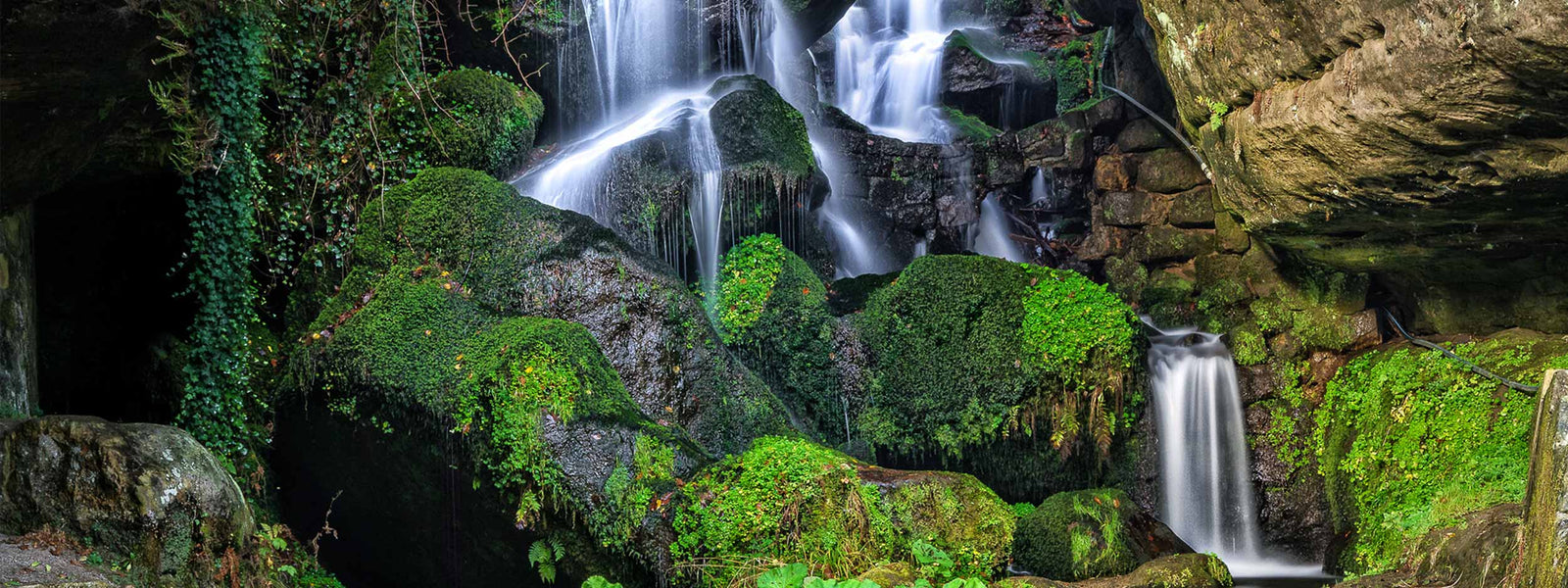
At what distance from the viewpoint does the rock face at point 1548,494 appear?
15.0 ft

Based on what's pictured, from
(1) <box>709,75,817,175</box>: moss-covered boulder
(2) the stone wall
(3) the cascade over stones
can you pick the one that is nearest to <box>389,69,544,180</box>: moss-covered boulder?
(3) the cascade over stones

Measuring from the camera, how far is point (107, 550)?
→ 654cm

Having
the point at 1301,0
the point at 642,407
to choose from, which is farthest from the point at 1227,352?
the point at 642,407

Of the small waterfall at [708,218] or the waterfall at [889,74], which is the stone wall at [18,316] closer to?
the small waterfall at [708,218]

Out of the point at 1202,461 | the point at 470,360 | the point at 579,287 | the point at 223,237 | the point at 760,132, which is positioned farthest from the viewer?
the point at 760,132

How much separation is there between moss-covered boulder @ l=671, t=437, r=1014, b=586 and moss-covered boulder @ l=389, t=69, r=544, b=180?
4247 millimetres

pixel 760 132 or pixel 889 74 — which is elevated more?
pixel 889 74

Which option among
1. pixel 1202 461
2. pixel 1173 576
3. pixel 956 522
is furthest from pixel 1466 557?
pixel 1202 461

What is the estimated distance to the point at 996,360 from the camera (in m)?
10.6

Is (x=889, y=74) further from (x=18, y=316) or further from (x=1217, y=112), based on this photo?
(x=18, y=316)

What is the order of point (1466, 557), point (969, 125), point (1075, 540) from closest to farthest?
point (1466, 557)
point (1075, 540)
point (969, 125)

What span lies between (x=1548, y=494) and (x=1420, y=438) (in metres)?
5.44

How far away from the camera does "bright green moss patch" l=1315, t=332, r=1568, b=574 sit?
8.85m

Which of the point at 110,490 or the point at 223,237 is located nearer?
the point at 110,490
